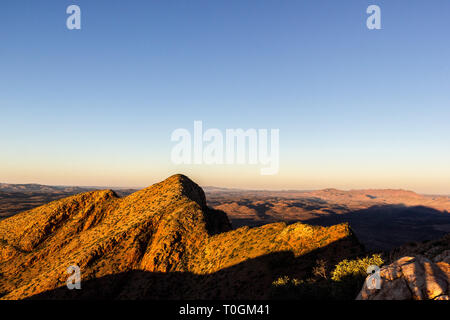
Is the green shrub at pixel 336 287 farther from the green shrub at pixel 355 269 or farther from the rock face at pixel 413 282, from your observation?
the rock face at pixel 413 282

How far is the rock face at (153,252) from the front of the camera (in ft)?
107

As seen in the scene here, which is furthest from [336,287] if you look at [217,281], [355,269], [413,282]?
[217,281]

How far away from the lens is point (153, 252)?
130 feet

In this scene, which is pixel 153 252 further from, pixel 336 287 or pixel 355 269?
pixel 355 269

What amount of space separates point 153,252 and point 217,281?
12873mm

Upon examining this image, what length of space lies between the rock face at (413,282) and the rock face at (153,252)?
568 inches

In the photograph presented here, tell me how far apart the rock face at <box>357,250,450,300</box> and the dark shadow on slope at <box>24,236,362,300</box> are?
1429cm

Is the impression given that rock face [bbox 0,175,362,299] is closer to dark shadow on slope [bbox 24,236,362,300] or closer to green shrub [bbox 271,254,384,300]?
dark shadow on slope [bbox 24,236,362,300]

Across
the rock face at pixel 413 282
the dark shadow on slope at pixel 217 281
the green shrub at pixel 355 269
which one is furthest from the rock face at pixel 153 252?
the rock face at pixel 413 282

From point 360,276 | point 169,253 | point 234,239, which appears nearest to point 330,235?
point 360,276

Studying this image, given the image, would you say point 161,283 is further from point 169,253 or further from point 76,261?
point 76,261

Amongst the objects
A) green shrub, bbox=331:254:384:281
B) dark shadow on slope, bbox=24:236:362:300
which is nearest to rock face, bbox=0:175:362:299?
dark shadow on slope, bbox=24:236:362:300

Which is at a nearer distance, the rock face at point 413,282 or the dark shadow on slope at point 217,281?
the rock face at point 413,282

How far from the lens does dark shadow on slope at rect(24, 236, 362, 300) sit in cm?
3025
